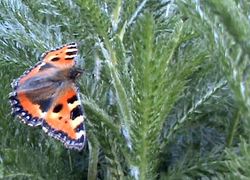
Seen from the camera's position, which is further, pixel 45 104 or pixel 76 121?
pixel 45 104


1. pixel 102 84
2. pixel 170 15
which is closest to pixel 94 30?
pixel 102 84

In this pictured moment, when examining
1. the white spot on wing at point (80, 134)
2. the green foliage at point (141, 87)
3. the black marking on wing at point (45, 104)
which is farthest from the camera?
the black marking on wing at point (45, 104)

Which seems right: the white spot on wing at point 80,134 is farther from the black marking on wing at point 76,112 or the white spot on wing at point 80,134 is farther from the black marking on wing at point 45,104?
the black marking on wing at point 45,104

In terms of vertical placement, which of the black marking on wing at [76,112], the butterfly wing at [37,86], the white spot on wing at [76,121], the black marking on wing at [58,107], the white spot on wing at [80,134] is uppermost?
the butterfly wing at [37,86]

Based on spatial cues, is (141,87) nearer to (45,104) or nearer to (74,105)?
(74,105)

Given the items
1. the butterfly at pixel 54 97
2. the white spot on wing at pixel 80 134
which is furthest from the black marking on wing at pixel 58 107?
the white spot on wing at pixel 80 134

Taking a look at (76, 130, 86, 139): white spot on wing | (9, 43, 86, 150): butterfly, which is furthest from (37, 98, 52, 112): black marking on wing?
(76, 130, 86, 139): white spot on wing

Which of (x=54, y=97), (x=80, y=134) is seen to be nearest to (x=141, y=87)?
(x=80, y=134)
